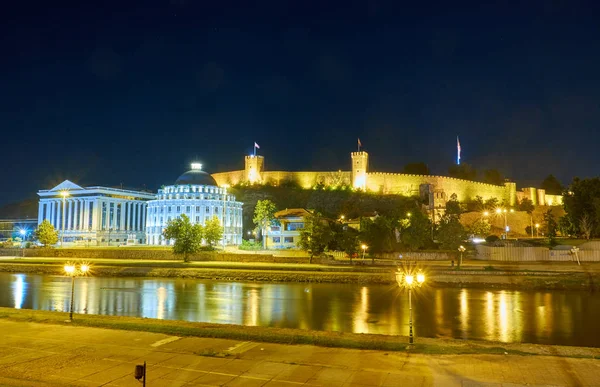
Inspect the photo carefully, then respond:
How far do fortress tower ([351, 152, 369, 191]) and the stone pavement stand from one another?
111 meters

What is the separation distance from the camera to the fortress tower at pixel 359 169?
12350 centimetres

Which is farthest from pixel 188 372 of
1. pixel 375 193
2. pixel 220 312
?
pixel 375 193

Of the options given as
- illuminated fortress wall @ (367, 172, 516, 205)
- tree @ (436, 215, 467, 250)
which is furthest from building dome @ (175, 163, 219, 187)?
tree @ (436, 215, 467, 250)

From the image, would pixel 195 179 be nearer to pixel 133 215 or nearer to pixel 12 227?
pixel 133 215

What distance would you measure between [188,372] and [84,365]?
267 centimetres

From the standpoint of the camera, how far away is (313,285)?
41156 millimetres

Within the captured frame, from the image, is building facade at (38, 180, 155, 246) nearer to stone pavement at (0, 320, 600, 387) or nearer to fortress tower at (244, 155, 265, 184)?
fortress tower at (244, 155, 265, 184)

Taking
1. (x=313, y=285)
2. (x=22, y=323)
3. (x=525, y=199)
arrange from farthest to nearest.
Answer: (x=525, y=199) → (x=313, y=285) → (x=22, y=323)

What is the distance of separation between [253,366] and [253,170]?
12199 centimetres

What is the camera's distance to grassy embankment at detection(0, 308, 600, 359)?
13047mm

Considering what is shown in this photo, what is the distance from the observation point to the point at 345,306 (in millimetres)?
30297

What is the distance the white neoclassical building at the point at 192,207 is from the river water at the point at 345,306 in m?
45.0

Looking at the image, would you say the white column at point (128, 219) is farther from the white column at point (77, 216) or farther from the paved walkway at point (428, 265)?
the paved walkway at point (428, 265)

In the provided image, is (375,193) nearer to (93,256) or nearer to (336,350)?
(93,256)
